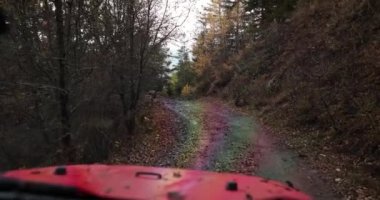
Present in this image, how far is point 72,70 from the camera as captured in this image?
39.1ft

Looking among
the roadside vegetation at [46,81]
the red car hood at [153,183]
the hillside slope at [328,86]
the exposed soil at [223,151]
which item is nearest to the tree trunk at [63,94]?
the roadside vegetation at [46,81]

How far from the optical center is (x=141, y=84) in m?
20.8

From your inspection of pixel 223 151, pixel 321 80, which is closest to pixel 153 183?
pixel 223 151

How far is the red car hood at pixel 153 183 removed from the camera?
2.98 meters

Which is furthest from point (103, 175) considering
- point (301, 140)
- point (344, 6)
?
point (344, 6)

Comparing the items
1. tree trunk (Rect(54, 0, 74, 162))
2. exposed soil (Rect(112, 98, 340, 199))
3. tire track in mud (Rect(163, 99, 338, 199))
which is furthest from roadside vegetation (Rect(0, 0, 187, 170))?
tire track in mud (Rect(163, 99, 338, 199))

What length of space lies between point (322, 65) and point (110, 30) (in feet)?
28.6

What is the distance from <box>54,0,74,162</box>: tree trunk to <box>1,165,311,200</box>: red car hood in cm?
732

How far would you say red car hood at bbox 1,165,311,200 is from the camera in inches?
117

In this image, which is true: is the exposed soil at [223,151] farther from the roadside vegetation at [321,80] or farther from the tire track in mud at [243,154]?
the roadside vegetation at [321,80]

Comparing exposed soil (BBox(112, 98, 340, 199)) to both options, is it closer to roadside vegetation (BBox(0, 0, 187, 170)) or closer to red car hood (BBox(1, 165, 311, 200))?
roadside vegetation (BBox(0, 0, 187, 170))

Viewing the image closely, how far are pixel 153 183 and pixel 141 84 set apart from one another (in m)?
17.7

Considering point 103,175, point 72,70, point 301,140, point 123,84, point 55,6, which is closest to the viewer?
point 103,175

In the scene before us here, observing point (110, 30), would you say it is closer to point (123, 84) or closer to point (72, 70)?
point (123, 84)
